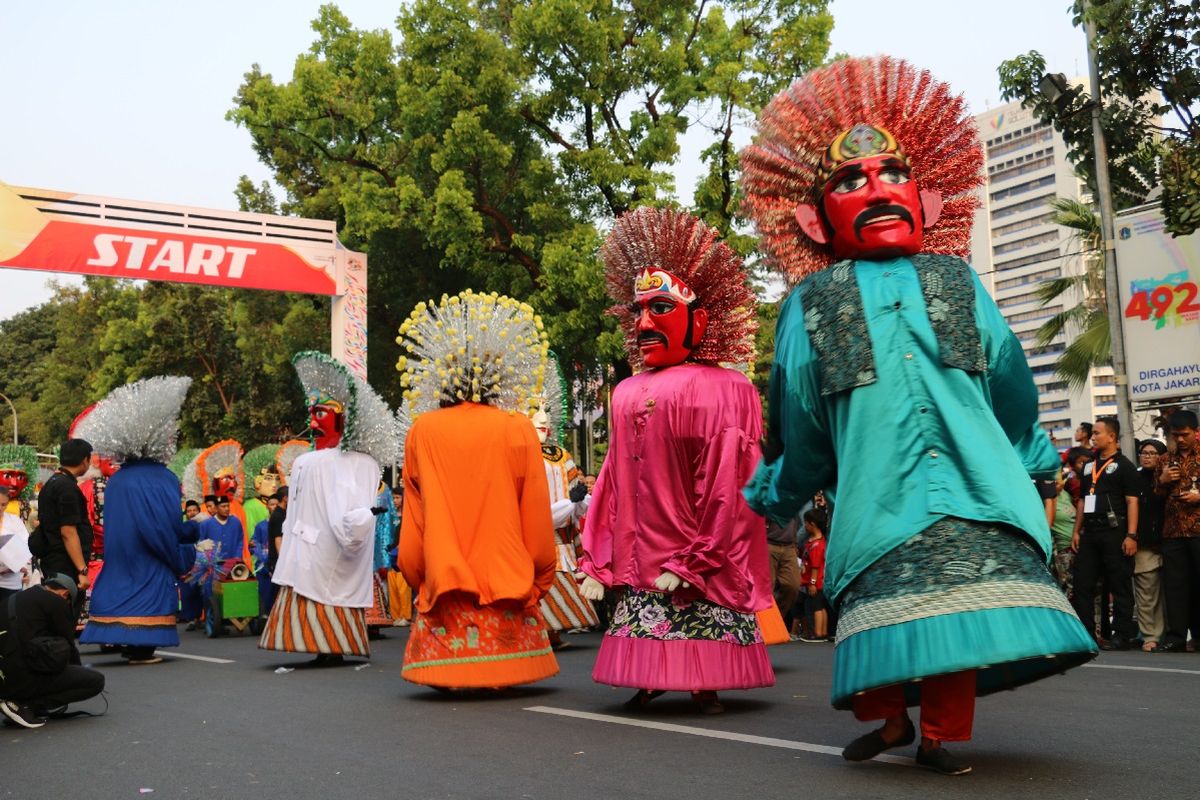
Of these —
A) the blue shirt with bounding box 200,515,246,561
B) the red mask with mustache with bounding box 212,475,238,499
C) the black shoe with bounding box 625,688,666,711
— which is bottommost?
the black shoe with bounding box 625,688,666,711

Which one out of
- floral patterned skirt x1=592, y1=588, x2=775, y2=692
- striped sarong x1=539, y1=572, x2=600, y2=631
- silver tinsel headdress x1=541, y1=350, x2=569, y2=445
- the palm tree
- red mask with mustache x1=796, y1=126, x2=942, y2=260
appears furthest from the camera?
the palm tree

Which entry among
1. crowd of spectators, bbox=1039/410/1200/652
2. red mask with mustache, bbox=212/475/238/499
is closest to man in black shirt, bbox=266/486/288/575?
red mask with mustache, bbox=212/475/238/499

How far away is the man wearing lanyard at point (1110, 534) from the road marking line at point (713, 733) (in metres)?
5.55

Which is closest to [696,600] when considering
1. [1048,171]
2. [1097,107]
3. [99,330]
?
[1097,107]

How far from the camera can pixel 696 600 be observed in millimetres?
6305

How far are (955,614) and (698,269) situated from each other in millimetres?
3319

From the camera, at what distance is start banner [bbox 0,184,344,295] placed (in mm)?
20500

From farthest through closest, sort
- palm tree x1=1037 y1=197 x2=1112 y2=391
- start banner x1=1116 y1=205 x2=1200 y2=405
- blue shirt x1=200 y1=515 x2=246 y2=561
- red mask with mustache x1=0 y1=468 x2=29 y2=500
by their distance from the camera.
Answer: palm tree x1=1037 y1=197 x2=1112 y2=391
blue shirt x1=200 y1=515 x2=246 y2=561
start banner x1=1116 y1=205 x2=1200 y2=405
red mask with mustache x1=0 y1=468 x2=29 y2=500

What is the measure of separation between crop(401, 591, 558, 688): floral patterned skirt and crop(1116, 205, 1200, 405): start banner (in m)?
10.5

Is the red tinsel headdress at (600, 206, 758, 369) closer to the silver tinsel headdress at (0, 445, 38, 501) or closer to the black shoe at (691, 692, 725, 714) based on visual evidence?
the black shoe at (691, 692, 725, 714)

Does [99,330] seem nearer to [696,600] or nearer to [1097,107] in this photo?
[1097,107]

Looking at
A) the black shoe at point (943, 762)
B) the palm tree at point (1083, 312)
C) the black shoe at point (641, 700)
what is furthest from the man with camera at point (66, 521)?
the palm tree at point (1083, 312)

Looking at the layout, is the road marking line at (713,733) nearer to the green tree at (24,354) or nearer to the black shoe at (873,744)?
the black shoe at (873,744)

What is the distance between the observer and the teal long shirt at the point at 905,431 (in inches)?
172
